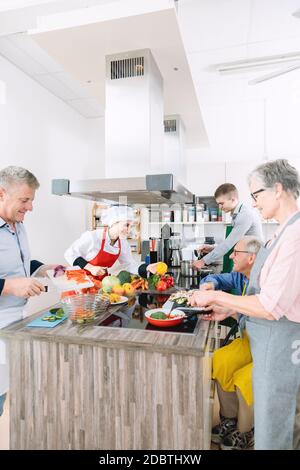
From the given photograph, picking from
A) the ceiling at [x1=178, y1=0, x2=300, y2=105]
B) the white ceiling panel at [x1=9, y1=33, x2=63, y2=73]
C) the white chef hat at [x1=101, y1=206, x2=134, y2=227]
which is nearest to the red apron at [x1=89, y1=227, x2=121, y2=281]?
the white chef hat at [x1=101, y1=206, x2=134, y2=227]

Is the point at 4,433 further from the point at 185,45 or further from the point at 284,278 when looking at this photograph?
the point at 185,45

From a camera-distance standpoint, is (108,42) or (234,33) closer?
(108,42)

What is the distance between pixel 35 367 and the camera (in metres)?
1.29

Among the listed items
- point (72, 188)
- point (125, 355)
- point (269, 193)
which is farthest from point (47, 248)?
point (269, 193)

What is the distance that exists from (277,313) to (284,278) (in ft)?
0.41

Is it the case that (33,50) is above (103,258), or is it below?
above

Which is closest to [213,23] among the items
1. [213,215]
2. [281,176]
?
[281,176]

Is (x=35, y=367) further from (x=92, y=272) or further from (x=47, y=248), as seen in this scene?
(x=47, y=248)

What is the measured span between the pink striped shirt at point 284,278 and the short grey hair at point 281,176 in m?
0.18

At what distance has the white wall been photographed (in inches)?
106

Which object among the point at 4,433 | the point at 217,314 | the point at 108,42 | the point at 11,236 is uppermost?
the point at 108,42

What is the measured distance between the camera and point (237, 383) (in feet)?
5.03

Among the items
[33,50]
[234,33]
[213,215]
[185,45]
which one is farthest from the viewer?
[213,215]

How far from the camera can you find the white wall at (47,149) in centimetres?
269
